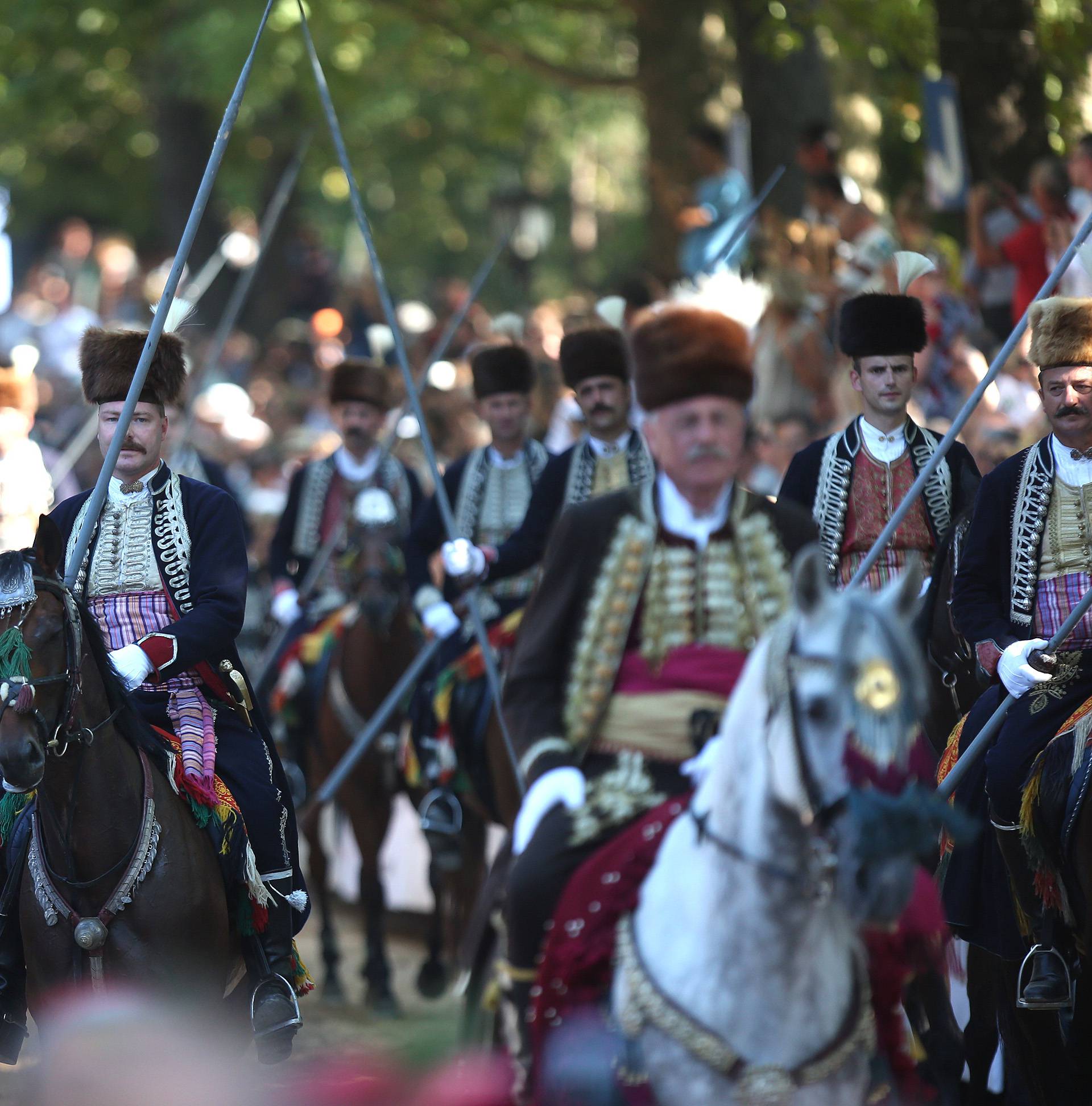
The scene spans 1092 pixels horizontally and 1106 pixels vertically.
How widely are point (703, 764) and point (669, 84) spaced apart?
44.8 feet

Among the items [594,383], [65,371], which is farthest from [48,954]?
[65,371]

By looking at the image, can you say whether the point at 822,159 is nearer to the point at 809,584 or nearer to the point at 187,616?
the point at 187,616

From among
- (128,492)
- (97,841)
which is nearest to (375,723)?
(128,492)

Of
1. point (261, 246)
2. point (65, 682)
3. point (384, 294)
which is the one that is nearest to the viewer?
point (65, 682)

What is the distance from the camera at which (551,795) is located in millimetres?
4867

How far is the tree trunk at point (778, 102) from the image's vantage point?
1623 centimetres

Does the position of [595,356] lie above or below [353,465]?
above

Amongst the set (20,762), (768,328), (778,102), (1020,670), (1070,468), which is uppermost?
(778,102)

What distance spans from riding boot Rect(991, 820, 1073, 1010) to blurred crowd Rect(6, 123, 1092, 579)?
6.63 feet

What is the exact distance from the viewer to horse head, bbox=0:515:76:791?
19.0ft

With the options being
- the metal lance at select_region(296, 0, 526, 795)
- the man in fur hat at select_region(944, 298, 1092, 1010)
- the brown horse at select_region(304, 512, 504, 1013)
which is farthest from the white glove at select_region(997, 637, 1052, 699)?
the brown horse at select_region(304, 512, 504, 1013)

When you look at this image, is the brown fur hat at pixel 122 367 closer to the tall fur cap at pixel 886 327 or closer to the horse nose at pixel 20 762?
the horse nose at pixel 20 762

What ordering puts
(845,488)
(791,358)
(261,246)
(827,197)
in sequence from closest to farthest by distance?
(845,488) → (261,246) → (827,197) → (791,358)

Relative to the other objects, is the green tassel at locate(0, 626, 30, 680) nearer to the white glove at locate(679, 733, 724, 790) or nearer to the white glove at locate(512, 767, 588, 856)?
the white glove at locate(512, 767, 588, 856)
